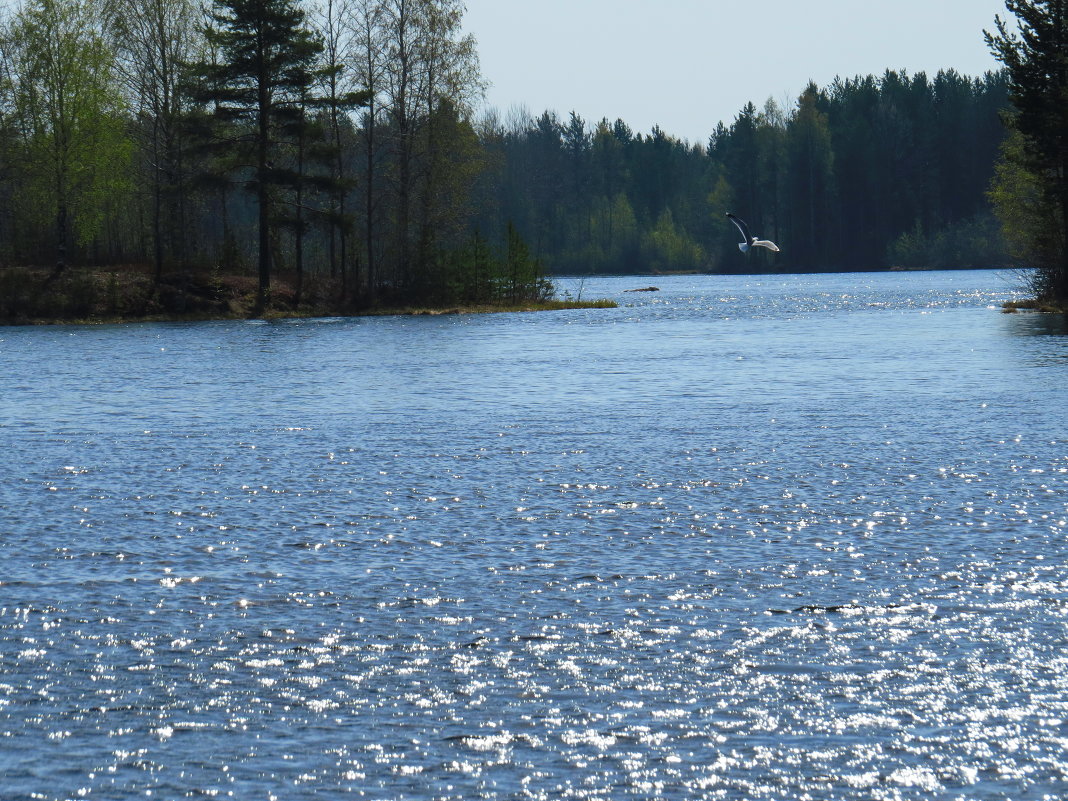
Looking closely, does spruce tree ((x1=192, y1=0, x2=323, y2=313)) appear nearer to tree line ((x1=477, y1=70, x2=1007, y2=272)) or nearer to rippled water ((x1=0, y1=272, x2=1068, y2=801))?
rippled water ((x1=0, y1=272, x2=1068, y2=801))

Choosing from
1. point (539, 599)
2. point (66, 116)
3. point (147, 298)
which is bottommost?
point (539, 599)

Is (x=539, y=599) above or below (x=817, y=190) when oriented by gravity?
below

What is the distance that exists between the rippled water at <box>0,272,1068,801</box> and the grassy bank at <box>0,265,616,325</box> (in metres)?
33.9

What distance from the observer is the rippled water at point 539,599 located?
21.8ft

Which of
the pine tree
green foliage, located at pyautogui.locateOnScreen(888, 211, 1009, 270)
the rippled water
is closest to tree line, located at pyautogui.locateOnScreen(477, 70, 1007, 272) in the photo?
green foliage, located at pyautogui.locateOnScreen(888, 211, 1009, 270)

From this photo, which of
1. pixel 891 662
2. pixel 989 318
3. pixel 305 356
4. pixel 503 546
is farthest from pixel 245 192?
pixel 891 662

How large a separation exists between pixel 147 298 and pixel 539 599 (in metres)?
50.3

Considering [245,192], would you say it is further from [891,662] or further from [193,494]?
[891,662]

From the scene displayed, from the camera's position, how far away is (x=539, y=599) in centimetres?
982

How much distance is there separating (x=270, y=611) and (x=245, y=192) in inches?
1994

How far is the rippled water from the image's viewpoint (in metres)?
6.64

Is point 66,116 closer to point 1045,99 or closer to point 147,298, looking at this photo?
point 147,298

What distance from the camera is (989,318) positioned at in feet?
161

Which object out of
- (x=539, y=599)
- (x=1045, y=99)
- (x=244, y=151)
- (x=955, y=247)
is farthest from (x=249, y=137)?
(x=955, y=247)
